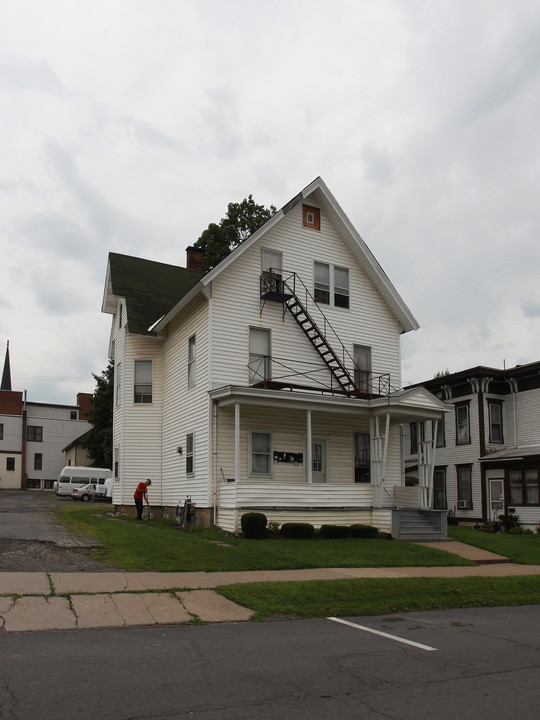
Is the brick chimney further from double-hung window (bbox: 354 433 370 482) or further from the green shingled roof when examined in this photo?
double-hung window (bbox: 354 433 370 482)

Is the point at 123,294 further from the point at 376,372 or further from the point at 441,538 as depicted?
the point at 441,538

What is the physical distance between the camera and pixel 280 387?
22.7m

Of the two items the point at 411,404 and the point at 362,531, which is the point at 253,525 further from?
the point at 411,404

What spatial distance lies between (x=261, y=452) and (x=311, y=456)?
1.81 metres

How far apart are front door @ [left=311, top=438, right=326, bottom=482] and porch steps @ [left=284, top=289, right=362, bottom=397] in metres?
2.10

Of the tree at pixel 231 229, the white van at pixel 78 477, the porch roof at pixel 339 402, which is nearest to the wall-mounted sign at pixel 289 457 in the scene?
the porch roof at pixel 339 402

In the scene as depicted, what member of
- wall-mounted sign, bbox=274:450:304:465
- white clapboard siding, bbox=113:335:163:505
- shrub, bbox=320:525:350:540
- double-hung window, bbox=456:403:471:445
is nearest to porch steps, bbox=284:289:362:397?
wall-mounted sign, bbox=274:450:304:465

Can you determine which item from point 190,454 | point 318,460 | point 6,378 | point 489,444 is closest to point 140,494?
point 190,454

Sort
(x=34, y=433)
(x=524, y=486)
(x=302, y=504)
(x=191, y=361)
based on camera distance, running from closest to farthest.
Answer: (x=302, y=504), (x=191, y=361), (x=524, y=486), (x=34, y=433)

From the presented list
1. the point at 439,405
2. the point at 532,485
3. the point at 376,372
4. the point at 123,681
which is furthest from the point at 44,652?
the point at 532,485

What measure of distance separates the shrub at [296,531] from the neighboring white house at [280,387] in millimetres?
905

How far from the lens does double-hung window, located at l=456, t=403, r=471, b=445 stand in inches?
1337

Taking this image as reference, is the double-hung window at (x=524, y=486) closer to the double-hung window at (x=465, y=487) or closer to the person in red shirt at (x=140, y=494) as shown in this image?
the double-hung window at (x=465, y=487)

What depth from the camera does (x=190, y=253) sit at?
127ft
